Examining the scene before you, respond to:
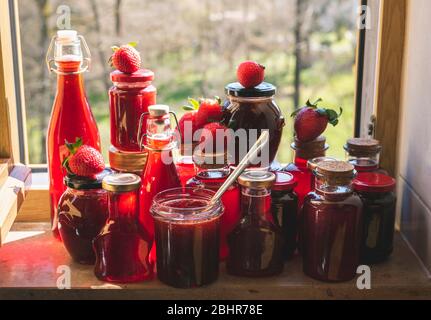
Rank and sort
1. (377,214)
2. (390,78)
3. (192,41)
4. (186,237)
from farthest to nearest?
1. (192,41)
2. (390,78)
3. (377,214)
4. (186,237)

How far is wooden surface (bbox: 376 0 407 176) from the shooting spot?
1.31 metres

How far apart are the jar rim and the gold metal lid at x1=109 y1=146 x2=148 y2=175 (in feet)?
0.41

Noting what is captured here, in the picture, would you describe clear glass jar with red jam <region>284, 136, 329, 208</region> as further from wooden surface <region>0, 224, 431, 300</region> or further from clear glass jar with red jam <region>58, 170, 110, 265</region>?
clear glass jar with red jam <region>58, 170, 110, 265</region>

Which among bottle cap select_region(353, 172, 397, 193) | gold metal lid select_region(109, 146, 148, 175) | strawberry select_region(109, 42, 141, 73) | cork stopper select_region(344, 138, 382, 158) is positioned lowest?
bottle cap select_region(353, 172, 397, 193)

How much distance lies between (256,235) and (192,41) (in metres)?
2.07

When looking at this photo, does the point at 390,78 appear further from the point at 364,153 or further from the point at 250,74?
the point at 250,74

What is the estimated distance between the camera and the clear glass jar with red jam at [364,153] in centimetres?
126

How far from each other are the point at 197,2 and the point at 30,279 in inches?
80.6

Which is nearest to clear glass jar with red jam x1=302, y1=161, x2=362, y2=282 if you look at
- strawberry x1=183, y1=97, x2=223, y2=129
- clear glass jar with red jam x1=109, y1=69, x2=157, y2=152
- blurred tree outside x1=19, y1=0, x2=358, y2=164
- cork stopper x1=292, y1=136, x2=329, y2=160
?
cork stopper x1=292, y1=136, x2=329, y2=160

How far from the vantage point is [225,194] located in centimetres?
119

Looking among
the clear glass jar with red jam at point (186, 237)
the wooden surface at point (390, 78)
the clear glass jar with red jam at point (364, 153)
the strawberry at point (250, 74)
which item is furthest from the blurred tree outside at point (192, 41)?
the clear glass jar with red jam at point (186, 237)

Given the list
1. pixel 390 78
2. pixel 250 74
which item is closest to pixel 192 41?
pixel 390 78

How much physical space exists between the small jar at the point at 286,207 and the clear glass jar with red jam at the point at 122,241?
232mm
